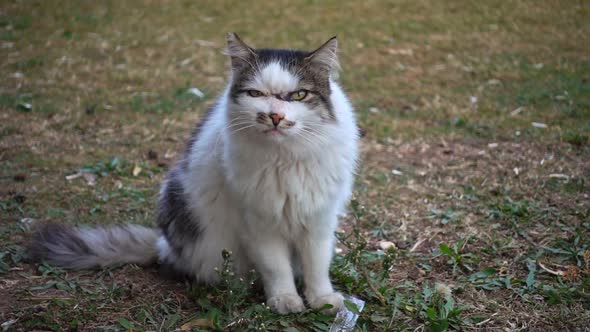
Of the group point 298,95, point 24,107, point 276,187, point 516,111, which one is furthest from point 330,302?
point 24,107

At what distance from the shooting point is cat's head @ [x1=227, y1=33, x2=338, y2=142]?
91.0 inches

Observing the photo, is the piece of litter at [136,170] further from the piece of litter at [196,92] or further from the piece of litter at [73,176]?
the piece of litter at [196,92]

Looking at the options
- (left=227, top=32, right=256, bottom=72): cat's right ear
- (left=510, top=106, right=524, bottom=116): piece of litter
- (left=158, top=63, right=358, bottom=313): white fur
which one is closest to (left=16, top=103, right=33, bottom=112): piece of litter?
(left=158, top=63, right=358, bottom=313): white fur

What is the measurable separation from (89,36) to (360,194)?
5.08m

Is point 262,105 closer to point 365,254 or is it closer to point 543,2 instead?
point 365,254

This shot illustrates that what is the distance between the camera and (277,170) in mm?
2475

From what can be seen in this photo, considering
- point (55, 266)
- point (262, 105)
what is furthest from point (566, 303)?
point (55, 266)

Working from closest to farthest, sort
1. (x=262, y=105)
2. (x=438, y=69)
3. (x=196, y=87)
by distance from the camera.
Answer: (x=262, y=105)
(x=196, y=87)
(x=438, y=69)

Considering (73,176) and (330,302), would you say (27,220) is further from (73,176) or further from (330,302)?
(330,302)

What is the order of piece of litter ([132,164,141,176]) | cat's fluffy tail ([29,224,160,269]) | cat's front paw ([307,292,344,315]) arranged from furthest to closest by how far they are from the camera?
1. piece of litter ([132,164,141,176])
2. cat's fluffy tail ([29,224,160,269])
3. cat's front paw ([307,292,344,315])

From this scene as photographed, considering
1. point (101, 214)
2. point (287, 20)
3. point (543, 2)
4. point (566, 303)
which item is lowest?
point (101, 214)

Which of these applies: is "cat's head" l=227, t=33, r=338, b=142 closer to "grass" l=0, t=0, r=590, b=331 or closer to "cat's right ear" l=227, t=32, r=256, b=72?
"cat's right ear" l=227, t=32, r=256, b=72

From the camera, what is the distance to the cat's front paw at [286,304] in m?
2.56

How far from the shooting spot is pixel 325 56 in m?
2.51
